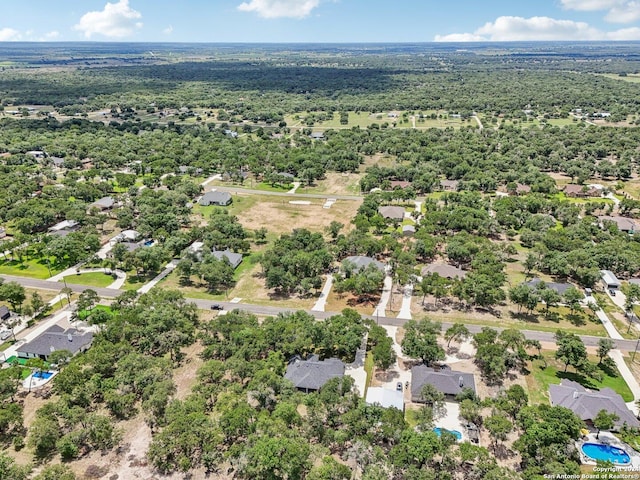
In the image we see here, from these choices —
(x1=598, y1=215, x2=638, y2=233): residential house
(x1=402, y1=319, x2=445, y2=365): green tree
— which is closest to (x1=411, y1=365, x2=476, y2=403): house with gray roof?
(x1=402, y1=319, x2=445, y2=365): green tree

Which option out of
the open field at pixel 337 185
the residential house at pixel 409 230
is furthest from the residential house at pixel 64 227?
the residential house at pixel 409 230

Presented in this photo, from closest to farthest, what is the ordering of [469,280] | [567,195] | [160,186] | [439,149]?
1. [469,280]
2. [567,195]
3. [160,186]
4. [439,149]

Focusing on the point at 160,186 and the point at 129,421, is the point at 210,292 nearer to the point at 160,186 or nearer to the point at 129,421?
the point at 129,421

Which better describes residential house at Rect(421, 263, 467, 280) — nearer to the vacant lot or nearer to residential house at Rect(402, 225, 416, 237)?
residential house at Rect(402, 225, 416, 237)

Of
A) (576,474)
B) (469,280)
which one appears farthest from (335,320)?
(576,474)

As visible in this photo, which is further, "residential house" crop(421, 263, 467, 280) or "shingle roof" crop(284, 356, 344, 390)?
"residential house" crop(421, 263, 467, 280)
